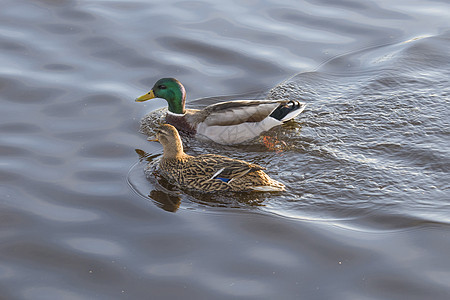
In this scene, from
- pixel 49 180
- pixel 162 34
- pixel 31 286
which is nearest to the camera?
pixel 31 286

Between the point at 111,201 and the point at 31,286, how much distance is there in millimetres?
1327

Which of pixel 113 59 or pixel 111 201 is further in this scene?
pixel 113 59

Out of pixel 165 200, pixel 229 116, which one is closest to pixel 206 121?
pixel 229 116

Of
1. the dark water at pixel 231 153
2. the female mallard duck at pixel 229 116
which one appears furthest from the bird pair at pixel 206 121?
the dark water at pixel 231 153

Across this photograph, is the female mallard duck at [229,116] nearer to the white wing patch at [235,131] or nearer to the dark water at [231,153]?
the white wing patch at [235,131]

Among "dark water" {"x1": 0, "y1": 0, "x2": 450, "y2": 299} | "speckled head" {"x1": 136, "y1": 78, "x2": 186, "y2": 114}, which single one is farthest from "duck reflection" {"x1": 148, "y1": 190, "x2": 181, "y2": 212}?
"speckled head" {"x1": 136, "y1": 78, "x2": 186, "y2": 114}

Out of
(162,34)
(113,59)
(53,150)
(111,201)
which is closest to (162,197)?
(111,201)

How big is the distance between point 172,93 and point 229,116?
2.60 ft

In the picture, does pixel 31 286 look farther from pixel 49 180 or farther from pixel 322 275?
pixel 322 275

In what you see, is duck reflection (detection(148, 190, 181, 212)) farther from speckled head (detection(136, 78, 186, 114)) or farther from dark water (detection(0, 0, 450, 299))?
speckled head (detection(136, 78, 186, 114))

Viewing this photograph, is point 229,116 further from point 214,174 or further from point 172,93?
point 214,174

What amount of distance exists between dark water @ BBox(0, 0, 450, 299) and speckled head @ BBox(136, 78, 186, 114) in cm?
39

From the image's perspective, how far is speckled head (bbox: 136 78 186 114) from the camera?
829 centimetres

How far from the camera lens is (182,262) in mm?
5598
